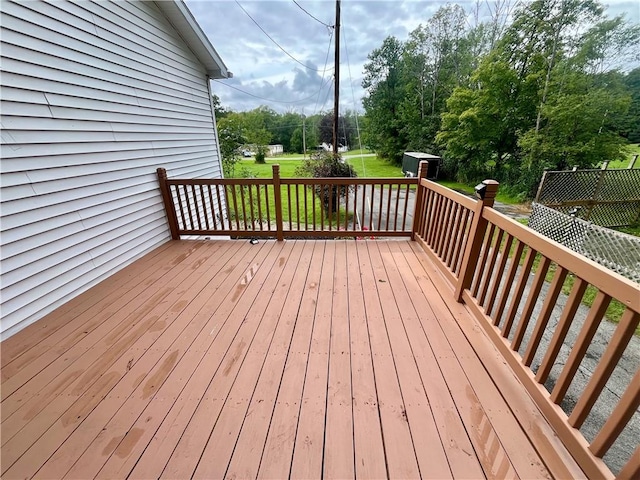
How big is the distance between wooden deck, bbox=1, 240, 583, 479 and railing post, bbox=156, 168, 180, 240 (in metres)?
1.39

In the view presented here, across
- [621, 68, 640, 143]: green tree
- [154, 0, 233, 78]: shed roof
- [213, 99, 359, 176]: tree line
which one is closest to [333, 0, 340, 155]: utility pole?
[154, 0, 233, 78]: shed roof

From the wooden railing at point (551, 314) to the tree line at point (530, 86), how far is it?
8990 millimetres

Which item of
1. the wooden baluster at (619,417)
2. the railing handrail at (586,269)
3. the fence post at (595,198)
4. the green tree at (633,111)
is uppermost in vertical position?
the green tree at (633,111)

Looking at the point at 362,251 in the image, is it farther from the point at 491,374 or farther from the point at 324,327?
the point at 491,374

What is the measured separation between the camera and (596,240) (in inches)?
150

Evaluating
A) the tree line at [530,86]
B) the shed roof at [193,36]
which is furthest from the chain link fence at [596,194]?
the shed roof at [193,36]

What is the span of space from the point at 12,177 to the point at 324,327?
2.57m

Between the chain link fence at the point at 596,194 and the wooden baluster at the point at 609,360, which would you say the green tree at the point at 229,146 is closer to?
the chain link fence at the point at 596,194

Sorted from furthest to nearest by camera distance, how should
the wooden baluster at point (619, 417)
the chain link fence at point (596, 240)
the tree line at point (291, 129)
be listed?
1. the tree line at point (291, 129)
2. the chain link fence at point (596, 240)
3. the wooden baluster at point (619, 417)

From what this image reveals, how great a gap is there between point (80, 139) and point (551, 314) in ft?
13.5

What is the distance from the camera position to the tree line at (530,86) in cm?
803

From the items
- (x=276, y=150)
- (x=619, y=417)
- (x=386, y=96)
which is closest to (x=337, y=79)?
(x=619, y=417)

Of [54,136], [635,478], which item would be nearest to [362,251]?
[635,478]

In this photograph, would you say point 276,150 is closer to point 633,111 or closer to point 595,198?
point 633,111
